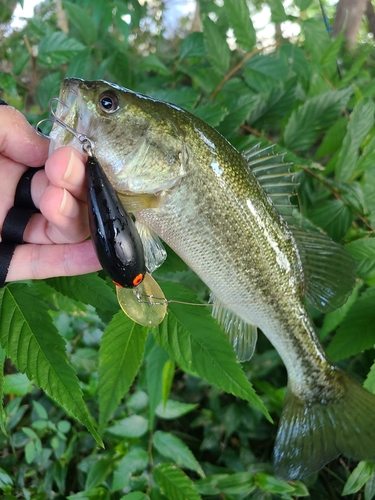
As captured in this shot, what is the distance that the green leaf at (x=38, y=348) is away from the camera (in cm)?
91

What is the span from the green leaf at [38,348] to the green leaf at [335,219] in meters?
1.14

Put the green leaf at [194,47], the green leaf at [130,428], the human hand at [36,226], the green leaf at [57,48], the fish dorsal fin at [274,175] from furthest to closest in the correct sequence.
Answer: the green leaf at [194,47]
the green leaf at [57,48]
the green leaf at [130,428]
the fish dorsal fin at [274,175]
the human hand at [36,226]

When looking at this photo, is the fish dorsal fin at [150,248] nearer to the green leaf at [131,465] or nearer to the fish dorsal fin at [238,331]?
the fish dorsal fin at [238,331]

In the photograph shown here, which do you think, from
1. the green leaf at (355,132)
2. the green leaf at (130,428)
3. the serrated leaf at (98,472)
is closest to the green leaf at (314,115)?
the green leaf at (355,132)

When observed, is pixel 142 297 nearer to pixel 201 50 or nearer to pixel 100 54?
pixel 201 50

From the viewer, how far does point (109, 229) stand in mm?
774

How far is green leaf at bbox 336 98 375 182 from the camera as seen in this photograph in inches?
57.3

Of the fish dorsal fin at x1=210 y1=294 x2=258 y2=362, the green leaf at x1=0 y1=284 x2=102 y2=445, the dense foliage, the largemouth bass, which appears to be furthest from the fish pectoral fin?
the fish dorsal fin at x1=210 y1=294 x2=258 y2=362

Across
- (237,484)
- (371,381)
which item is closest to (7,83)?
(371,381)

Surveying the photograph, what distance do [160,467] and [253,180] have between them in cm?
114

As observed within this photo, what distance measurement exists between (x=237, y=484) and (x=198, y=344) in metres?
Result: 0.86

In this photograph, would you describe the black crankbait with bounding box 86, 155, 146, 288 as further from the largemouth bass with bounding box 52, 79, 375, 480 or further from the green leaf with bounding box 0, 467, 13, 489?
the green leaf with bounding box 0, 467, 13, 489

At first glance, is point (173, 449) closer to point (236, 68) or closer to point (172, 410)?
point (172, 410)

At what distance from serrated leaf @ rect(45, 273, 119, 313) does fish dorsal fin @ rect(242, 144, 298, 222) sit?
0.57 meters
